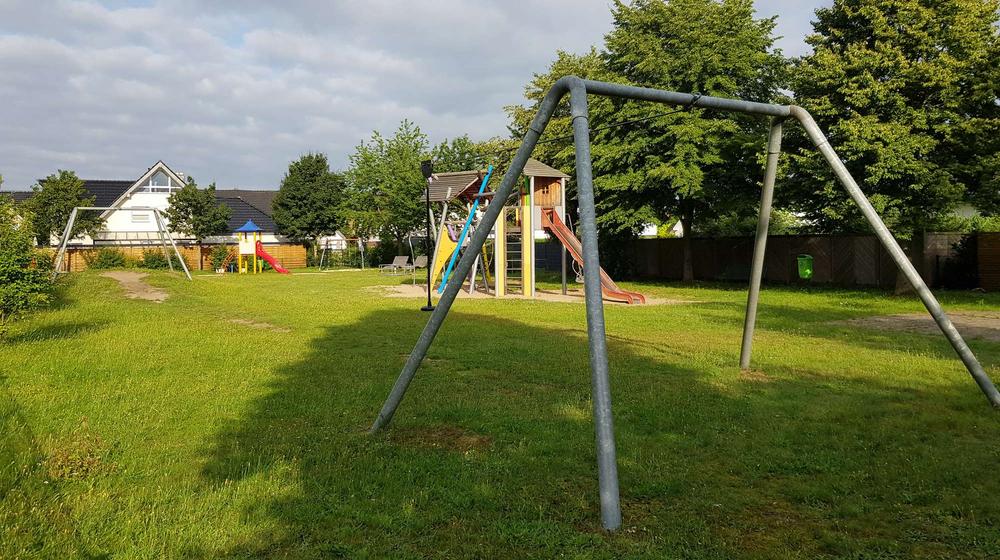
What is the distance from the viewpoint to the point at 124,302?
1667 centimetres

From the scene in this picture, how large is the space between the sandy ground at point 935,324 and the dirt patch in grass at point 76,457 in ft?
39.7

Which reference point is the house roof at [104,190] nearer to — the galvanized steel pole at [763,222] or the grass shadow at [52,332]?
the grass shadow at [52,332]

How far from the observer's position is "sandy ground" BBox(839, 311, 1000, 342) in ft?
38.3

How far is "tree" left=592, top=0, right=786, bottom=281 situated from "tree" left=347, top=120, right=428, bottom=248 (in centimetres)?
1984

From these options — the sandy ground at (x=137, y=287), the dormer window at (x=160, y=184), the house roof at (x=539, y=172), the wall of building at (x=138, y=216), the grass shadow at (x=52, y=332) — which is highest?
the dormer window at (x=160, y=184)

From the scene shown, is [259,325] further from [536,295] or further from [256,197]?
[256,197]

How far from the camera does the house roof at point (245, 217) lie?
175ft

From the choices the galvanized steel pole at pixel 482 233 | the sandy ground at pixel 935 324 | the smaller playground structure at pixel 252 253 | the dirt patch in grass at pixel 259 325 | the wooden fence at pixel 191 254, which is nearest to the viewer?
the galvanized steel pole at pixel 482 233

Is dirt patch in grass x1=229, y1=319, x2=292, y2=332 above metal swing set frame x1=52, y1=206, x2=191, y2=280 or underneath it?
underneath

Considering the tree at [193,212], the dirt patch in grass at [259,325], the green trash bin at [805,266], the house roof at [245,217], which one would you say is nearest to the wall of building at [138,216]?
the tree at [193,212]

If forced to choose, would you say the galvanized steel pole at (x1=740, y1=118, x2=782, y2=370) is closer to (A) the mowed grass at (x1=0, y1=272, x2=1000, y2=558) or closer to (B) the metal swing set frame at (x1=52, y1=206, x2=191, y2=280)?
(A) the mowed grass at (x1=0, y1=272, x2=1000, y2=558)

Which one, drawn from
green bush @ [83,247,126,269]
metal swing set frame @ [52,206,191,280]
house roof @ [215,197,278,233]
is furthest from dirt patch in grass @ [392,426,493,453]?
house roof @ [215,197,278,233]

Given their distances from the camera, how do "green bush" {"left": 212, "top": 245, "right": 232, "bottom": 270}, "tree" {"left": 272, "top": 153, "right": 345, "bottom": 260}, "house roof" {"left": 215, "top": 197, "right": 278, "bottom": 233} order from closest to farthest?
"green bush" {"left": 212, "top": 245, "right": 232, "bottom": 270}, "tree" {"left": 272, "top": 153, "right": 345, "bottom": 260}, "house roof" {"left": 215, "top": 197, "right": 278, "bottom": 233}

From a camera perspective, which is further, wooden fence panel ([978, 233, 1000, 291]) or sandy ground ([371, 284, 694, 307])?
wooden fence panel ([978, 233, 1000, 291])
